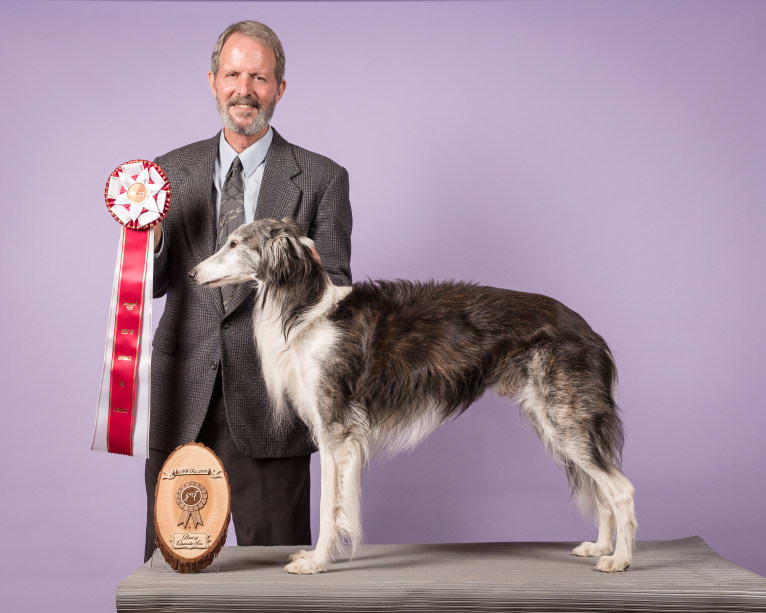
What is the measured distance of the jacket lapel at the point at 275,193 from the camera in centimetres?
380

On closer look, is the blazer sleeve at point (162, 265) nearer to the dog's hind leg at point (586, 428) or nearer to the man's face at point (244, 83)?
the man's face at point (244, 83)

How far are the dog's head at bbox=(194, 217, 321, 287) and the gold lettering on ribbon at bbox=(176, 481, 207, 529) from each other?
2.70 feet

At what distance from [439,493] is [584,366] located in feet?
6.32

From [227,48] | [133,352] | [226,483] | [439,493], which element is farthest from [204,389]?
[439,493]

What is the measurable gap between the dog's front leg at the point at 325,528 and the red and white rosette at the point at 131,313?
84 cm

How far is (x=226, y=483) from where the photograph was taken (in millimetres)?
3271

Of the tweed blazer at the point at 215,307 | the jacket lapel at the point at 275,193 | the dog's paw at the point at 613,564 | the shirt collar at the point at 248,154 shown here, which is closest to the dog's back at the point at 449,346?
the tweed blazer at the point at 215,307

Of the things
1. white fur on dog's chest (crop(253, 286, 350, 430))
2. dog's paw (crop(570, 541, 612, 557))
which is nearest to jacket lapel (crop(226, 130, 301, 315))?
white fur on dog's chest (crop(253, 286, 350, 430))

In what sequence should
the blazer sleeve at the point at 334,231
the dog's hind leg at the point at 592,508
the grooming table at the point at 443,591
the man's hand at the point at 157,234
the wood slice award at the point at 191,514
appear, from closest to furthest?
the grooming table at the point at 443,591
the wood slice award at the point at 191,514
the dog's hind leg at the point at 592,508
the man's hand at the point at 157,234
the blazer sleeve at the point at 334,231

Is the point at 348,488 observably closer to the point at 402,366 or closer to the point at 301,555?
the point at 301,555

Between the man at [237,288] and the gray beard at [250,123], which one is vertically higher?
the gray beard at [250,123]

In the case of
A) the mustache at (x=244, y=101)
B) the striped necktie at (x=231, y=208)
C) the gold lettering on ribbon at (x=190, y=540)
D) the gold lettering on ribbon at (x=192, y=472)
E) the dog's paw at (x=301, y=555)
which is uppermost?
the mustache at (x=244, y=101)

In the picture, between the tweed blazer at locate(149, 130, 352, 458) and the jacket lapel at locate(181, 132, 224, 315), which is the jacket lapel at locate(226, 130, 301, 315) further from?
the jacket lapel at locate(181, 132, 224, 315)

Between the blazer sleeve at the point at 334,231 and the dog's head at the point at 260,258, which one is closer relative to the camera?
the dog's head at the point at 260,258
